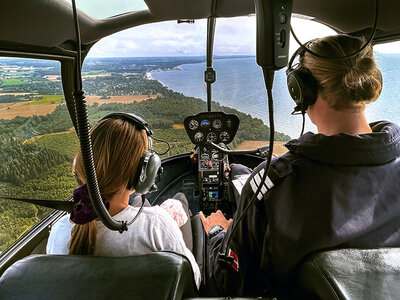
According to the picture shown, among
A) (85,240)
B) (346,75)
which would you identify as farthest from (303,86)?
(85,240)

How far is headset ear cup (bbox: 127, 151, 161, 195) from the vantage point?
1.00 metres

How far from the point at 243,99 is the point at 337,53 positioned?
5.75 feet

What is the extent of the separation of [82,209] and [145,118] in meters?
0.68

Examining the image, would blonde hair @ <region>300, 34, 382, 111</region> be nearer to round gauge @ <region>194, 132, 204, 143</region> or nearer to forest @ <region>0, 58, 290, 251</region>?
forest @ <region>0, 58, 290, 251</region>

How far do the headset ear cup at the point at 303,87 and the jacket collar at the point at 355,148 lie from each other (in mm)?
185

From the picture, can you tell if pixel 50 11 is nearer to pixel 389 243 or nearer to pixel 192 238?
pixel 192 238

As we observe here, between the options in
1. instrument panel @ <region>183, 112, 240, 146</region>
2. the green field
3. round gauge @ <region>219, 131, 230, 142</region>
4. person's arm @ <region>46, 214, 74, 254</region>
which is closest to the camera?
person's arm @ <region>46, 214, 74, 254</region>

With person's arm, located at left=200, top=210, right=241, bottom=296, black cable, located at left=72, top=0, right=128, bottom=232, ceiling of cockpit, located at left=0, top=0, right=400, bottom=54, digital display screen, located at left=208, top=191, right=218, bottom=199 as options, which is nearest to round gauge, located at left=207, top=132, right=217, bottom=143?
digital display screen, located at left=208, top=191, right=218, bottom=199

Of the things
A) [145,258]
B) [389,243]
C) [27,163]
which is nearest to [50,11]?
[27,163]

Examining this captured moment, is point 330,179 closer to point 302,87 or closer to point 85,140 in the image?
point 302,87

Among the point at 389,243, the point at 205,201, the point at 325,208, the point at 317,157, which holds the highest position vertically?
the point at 317,157

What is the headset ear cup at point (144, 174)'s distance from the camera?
100 centimetres

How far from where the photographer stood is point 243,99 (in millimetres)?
2654

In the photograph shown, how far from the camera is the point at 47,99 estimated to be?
75.2 inches
